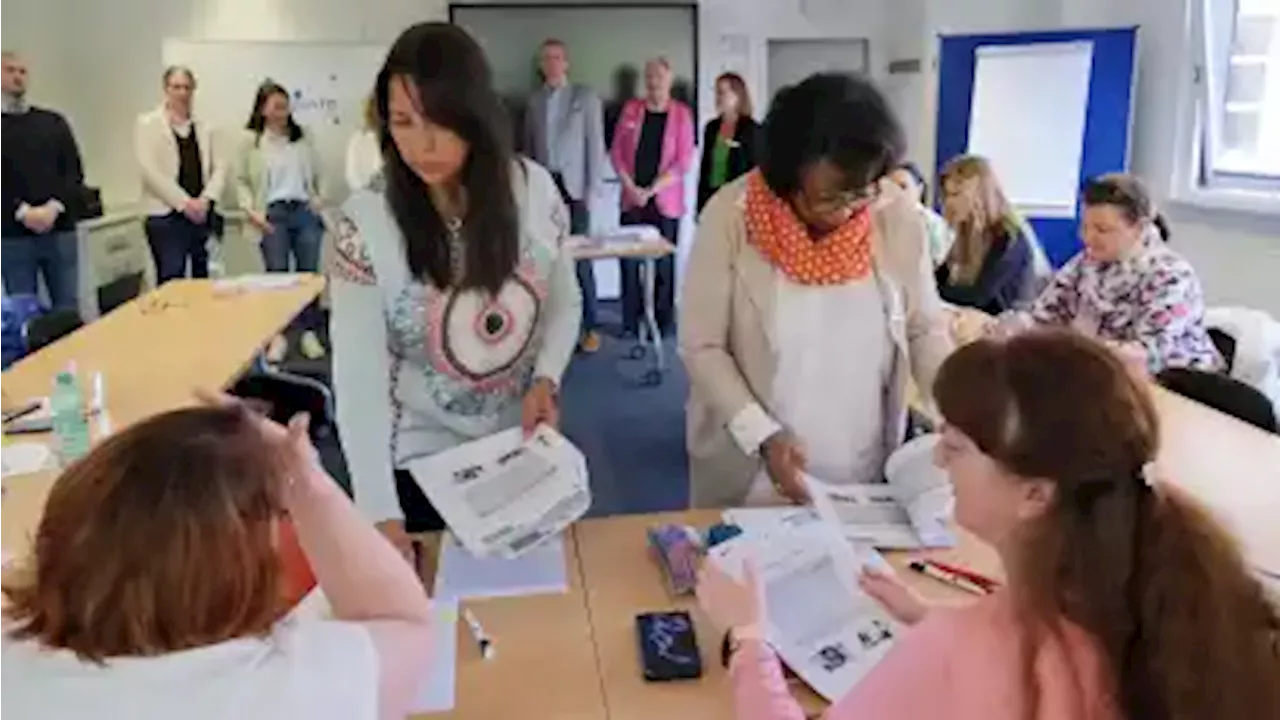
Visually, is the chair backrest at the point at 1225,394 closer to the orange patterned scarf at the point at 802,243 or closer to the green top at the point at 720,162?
the orange patterned scarf at the point at 802,243

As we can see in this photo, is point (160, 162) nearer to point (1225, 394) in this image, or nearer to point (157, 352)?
point (157, 352)

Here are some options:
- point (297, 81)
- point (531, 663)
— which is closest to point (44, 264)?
point (297, 81)

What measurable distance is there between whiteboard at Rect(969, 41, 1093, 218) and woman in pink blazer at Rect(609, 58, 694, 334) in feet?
5.51

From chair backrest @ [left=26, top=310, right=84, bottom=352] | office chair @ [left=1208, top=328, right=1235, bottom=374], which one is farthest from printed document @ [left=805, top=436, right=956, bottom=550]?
chair backrest @ [left=26, top=310, right=84, bottom=352]

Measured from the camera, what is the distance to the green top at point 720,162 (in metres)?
6.38

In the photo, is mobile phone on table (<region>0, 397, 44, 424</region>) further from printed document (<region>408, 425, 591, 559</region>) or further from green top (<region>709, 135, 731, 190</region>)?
green top (<region>709, 135, 731, 190</region>)

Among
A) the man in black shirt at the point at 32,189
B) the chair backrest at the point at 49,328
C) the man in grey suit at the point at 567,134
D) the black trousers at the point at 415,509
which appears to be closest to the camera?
the black trousers at the point at 415,509

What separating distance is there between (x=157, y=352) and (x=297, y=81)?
4186 mm

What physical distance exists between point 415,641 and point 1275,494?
1583mm

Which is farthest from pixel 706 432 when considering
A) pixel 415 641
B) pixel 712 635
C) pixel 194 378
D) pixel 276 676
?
A: pixel 194 378

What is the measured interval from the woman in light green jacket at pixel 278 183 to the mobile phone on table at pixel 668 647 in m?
5.55

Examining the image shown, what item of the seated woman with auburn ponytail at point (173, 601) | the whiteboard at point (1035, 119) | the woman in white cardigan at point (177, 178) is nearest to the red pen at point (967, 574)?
the seated woman with auburn ponytail at point (173, 601)

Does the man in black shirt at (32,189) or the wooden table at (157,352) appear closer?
the wooden table at (157,352)

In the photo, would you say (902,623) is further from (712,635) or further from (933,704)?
(933,704)
